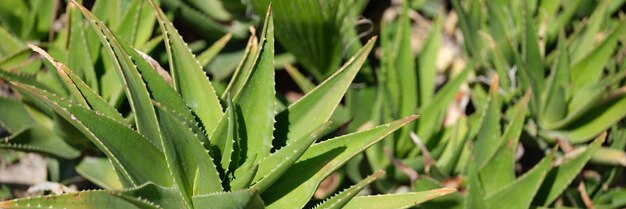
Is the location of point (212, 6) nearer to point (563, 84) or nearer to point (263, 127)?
point (263, 127)

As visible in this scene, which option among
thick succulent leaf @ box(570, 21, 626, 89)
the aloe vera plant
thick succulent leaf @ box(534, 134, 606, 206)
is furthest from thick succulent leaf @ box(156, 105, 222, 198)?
thick succulent leaf @ box(570, 21, 626, 89)

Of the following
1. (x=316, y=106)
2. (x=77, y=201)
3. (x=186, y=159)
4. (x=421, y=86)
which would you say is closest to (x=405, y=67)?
(x=421, y=86)

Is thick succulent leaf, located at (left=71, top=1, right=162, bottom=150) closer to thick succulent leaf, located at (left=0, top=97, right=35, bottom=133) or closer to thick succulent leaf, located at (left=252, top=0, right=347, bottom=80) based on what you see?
thick succulent leaf, located at (left=252, top=0, right=347, bottom=80)

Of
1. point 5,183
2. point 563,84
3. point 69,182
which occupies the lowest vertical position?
point 5,183

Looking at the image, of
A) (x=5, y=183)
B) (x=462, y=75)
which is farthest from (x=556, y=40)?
(x=5, y=183)

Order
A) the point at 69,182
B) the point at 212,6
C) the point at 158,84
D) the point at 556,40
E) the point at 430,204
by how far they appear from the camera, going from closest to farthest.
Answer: the point at 158,84, the point at 430,204, the point at 69,182, the point at 212,6, the point at 556,40

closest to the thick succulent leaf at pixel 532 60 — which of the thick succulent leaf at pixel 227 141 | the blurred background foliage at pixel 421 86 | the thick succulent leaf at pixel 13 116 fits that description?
the blurred background foliage at pixel 421 86

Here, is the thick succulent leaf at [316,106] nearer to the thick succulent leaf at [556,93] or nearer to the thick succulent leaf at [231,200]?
the thick succulent leaf at [231,200]
